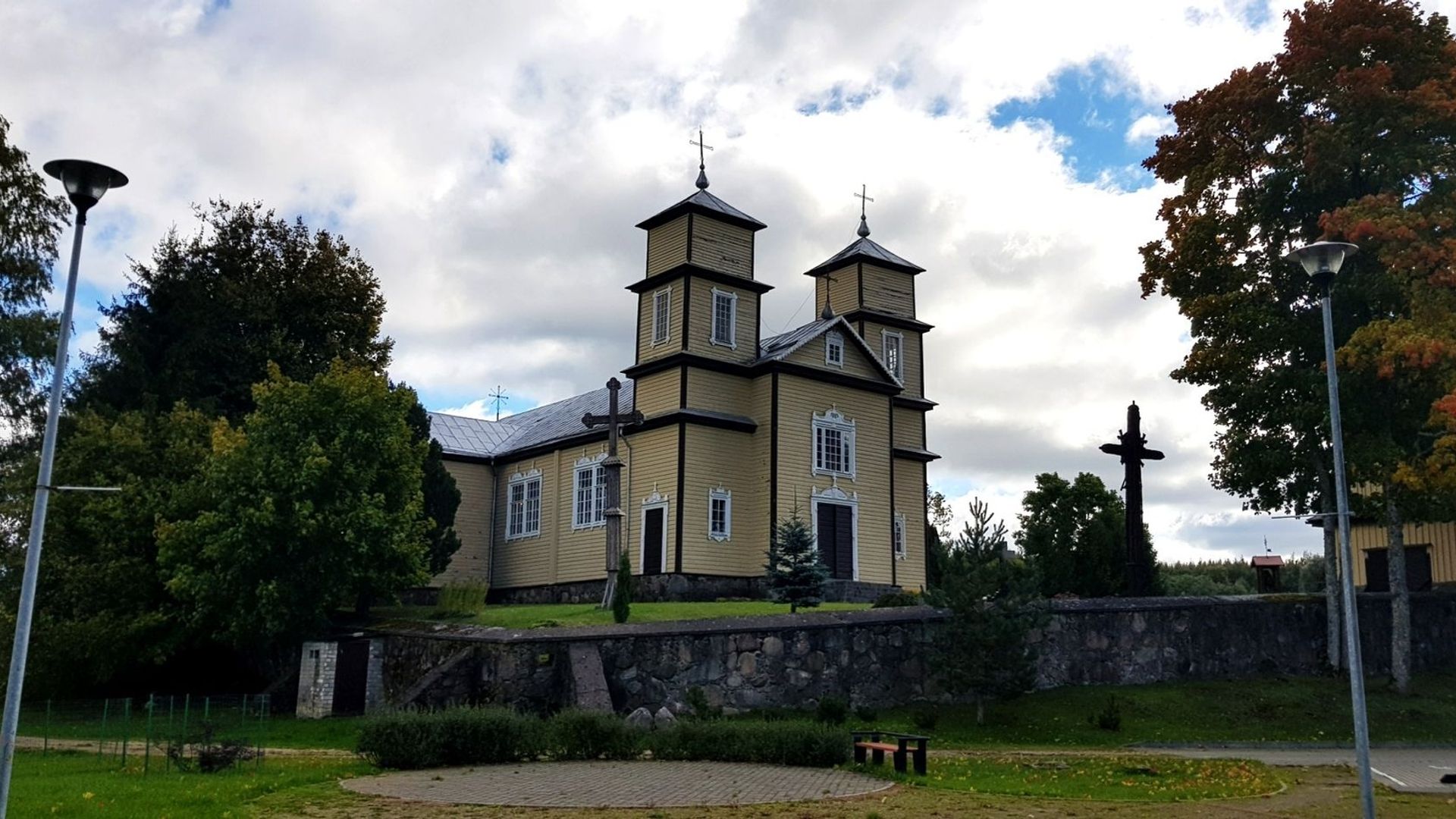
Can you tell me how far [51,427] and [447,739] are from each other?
25.9ft

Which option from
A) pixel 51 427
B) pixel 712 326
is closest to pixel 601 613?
pixel 712 326

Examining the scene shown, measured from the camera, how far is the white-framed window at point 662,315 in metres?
34.4

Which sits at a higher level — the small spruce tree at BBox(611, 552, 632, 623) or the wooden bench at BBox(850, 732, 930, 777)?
the small spruce tree at BBox(611, 552, 632, 623)

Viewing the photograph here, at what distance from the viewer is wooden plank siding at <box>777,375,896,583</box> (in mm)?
33625

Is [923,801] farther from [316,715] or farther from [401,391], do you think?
[401,391]

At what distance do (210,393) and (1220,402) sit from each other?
2820 centimetres

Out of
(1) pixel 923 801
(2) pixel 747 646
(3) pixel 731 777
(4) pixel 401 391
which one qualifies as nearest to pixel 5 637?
(4) pixel 401 391

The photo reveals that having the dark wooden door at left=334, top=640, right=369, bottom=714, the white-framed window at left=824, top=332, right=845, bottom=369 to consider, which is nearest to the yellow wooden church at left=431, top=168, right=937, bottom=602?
the white-framed window at left=824, top=332, right=845, bottom=369

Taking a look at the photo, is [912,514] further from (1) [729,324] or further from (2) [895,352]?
(1) [729,324]

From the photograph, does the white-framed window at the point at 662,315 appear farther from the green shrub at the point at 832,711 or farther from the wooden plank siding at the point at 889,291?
the green shrub at the point at 832,711

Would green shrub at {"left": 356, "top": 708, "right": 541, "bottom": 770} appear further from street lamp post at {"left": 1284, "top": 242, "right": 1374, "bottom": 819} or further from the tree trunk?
the tree trunk

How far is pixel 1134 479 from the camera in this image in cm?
2936

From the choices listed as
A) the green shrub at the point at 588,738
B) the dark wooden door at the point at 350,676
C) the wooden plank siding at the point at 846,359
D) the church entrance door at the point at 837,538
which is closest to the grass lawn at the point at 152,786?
the green shrub at the point at 588,738

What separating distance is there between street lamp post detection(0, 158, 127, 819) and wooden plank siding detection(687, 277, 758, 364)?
922 inches
